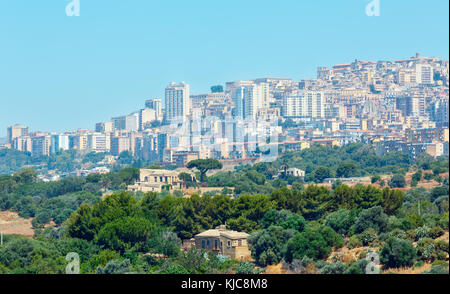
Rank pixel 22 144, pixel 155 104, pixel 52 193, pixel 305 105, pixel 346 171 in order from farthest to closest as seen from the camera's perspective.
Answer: pixel 155 104
pixel 305 105
pixel 22 144
pixel 346 171
pixel 52 193

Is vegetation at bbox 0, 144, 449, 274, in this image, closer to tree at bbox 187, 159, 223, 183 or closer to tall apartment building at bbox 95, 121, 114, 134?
tree at bbox 187, 159, 223, 183

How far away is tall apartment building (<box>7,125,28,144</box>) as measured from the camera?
303ft

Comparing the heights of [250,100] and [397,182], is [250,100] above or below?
above

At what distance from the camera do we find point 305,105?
86.6 meters

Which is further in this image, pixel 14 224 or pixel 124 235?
pixel 14 224

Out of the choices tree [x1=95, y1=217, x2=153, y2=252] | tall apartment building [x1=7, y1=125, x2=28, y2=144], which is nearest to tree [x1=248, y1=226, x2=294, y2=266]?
tree [x1=95, y1=217, x2=153, y2=252]

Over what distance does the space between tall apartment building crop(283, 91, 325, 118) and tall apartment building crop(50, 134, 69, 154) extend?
23480 mm

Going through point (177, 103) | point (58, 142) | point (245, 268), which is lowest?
point (245, 268)

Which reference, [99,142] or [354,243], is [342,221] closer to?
[354,243]

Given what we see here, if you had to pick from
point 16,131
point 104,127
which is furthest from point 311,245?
point 16,131

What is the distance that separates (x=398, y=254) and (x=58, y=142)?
7662 centimetres

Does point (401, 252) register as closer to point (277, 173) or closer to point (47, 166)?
point (277, 173)

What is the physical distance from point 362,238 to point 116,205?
21.6 feet

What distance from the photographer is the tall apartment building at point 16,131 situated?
92500 millimetres
